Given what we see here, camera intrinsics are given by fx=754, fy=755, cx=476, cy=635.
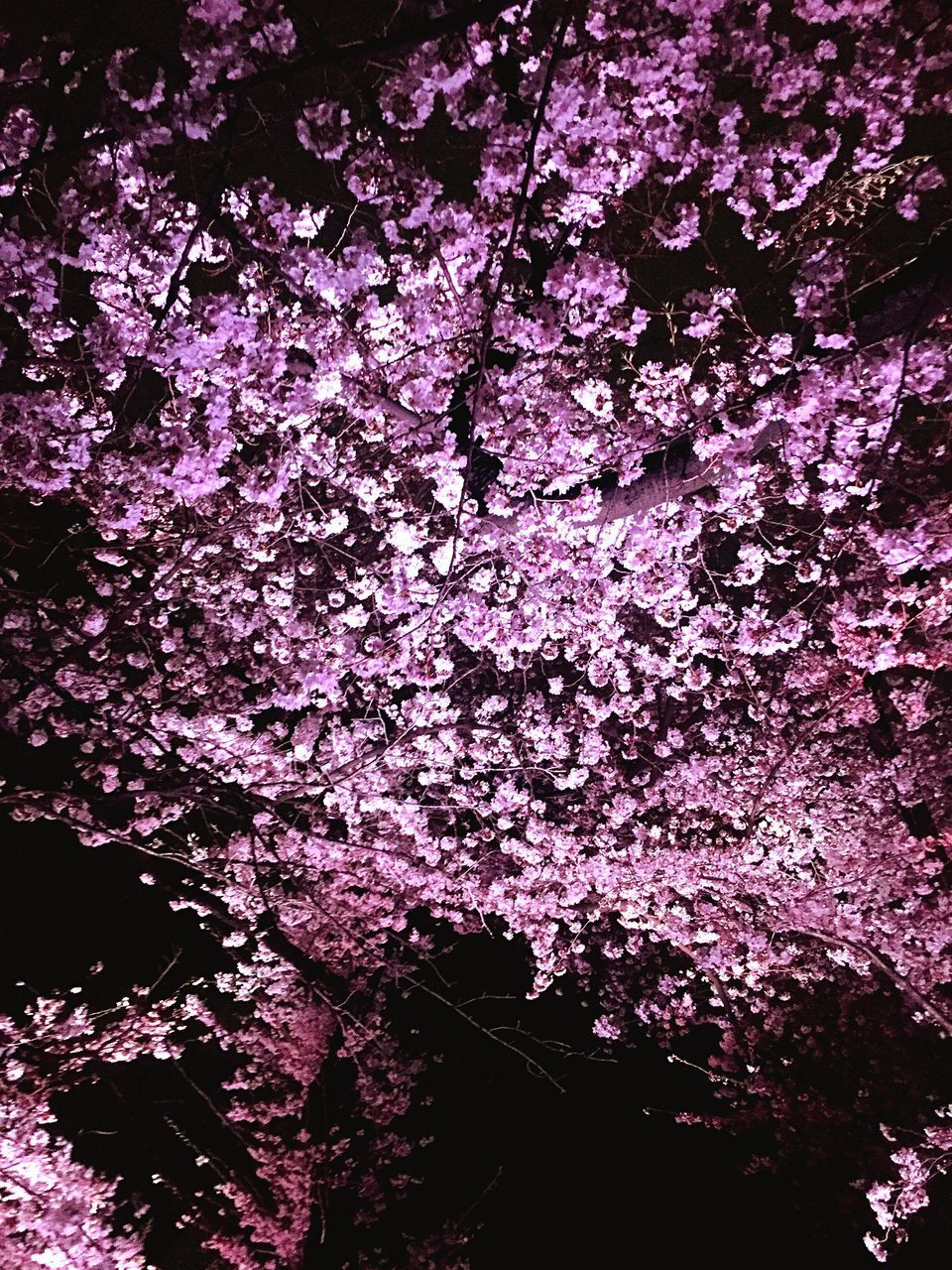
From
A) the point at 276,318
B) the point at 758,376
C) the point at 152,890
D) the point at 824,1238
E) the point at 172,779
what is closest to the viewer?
the point at 276,318

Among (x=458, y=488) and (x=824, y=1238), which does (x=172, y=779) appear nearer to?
(x=458, y=488)

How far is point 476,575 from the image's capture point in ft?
27.1

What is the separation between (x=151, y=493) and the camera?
7207 mm

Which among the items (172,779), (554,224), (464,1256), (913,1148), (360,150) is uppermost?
(554,224)

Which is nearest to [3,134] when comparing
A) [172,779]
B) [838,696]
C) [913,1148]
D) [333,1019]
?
[172,779]

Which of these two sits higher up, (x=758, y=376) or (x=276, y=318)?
(x=758, y=376)

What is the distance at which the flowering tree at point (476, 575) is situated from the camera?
5297 millimetres

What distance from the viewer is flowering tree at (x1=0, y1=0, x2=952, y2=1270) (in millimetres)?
5297

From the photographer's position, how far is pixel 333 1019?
12.4m

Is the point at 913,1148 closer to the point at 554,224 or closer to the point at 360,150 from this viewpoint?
the point at 554,224

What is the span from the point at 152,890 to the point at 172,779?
11.7 ft

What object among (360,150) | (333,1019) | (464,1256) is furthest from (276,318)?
(464,1256)

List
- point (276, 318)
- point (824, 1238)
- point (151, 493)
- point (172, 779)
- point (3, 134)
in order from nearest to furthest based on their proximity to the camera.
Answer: point (3, 134) < point (276, 318) < point (151, 493) < point (172, 779) < point (824, 1238)

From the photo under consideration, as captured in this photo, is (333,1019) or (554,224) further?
(333,1019)
